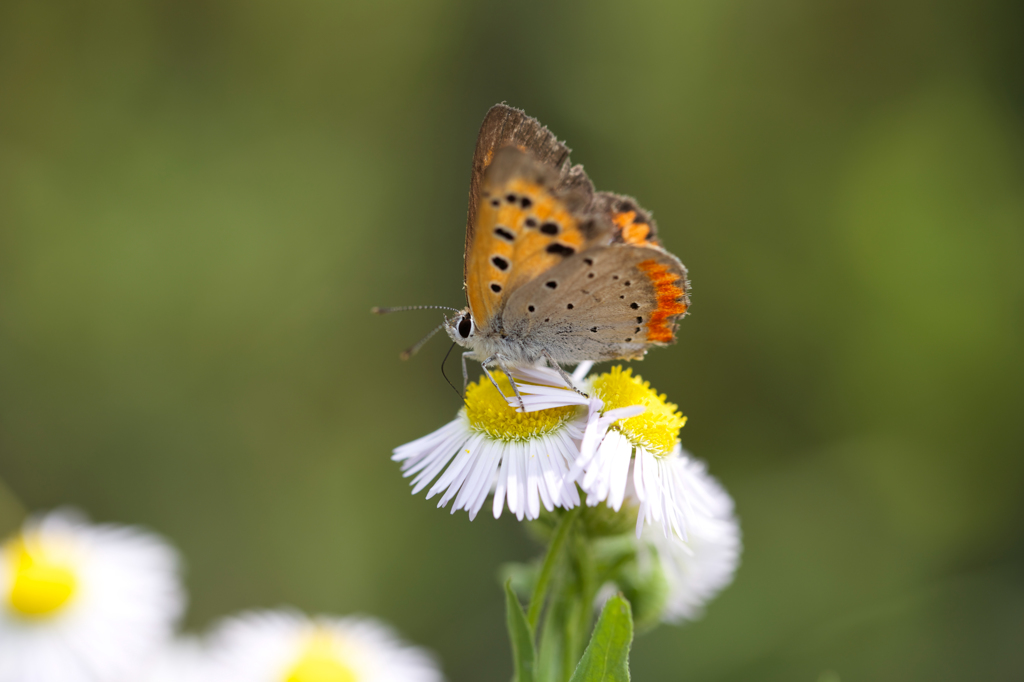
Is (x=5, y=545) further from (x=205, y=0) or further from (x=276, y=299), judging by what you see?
(x=205, y=0)

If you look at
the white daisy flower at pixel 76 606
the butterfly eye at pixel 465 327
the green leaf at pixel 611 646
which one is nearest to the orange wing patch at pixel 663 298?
the butterfly eye at pixel 465 327

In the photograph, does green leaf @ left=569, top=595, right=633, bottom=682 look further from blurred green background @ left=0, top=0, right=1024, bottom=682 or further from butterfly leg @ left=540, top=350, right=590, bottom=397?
blurred green background @ left=0, top=0, right=1024, bottom=682

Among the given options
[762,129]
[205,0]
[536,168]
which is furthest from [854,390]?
[205,0]

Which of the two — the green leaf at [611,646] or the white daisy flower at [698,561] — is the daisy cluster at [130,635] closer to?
the white daisy flower at [698,561]

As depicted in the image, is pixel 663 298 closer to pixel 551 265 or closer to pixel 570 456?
pixel 551 265

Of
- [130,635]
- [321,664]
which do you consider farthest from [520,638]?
[130,635]
